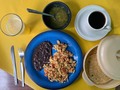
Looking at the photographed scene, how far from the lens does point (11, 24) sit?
911 mm

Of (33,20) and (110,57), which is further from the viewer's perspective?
(33,20)

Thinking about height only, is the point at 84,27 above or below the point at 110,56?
above

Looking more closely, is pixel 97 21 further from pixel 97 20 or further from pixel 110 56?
pixel 110 56

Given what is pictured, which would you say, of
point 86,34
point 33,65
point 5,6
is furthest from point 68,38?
point 5,6

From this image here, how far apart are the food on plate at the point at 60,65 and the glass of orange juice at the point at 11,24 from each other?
169mm

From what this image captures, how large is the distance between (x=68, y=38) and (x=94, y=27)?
0.12m

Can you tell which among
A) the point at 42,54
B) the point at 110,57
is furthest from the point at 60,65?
the point at 110,57

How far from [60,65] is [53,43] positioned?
9 centimetres

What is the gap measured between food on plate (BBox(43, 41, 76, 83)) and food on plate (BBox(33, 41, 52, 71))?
0.02 metres

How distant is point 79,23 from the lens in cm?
90

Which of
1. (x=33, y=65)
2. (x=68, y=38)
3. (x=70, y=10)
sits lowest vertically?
(x=33, y=65)

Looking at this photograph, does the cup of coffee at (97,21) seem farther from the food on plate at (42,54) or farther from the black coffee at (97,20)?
the food on plate at (42,54)

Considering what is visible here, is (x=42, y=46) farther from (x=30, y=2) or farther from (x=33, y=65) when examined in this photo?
(x=30, y=2)

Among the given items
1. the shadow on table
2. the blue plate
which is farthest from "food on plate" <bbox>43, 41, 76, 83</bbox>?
the shadow on table
